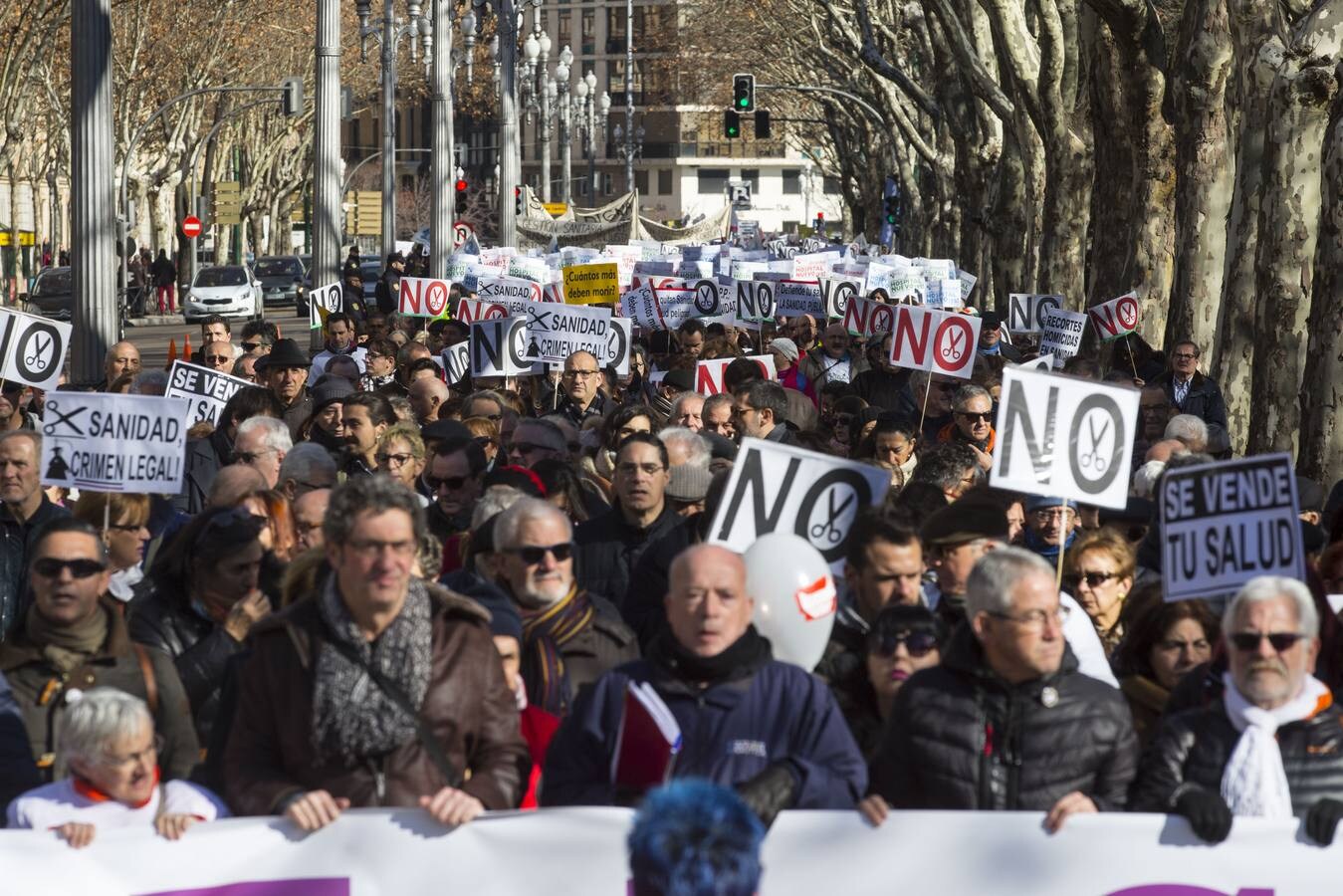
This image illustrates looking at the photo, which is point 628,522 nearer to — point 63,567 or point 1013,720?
point 63,567

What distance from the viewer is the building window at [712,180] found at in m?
159

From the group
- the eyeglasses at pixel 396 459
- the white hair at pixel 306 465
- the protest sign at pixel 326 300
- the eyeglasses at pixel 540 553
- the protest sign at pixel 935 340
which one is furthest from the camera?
the protest sign at pixel 326 300

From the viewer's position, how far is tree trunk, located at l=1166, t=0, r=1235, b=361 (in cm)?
1988

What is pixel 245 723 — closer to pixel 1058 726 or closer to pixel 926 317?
pixel 1058 726

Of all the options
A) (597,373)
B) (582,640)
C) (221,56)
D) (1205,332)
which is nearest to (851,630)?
(582,640)

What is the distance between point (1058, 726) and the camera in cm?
A: 538

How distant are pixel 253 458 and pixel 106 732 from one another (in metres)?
4.72

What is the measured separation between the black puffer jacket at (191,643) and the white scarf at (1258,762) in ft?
8.05

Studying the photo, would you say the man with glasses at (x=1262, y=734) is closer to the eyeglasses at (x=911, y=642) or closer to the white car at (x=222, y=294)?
the eyeglasses at (x=911, y=642)

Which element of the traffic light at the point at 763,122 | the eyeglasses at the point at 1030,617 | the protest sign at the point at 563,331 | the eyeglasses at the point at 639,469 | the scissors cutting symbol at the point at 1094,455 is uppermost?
the traffic light at the point at 763,122

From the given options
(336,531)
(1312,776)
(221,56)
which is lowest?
(1312,776)

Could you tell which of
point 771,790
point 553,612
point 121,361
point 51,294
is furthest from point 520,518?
point 51,294

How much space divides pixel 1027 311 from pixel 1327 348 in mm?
10249

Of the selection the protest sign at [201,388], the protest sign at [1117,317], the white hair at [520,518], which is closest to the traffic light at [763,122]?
the protest sign at [1117,317]
